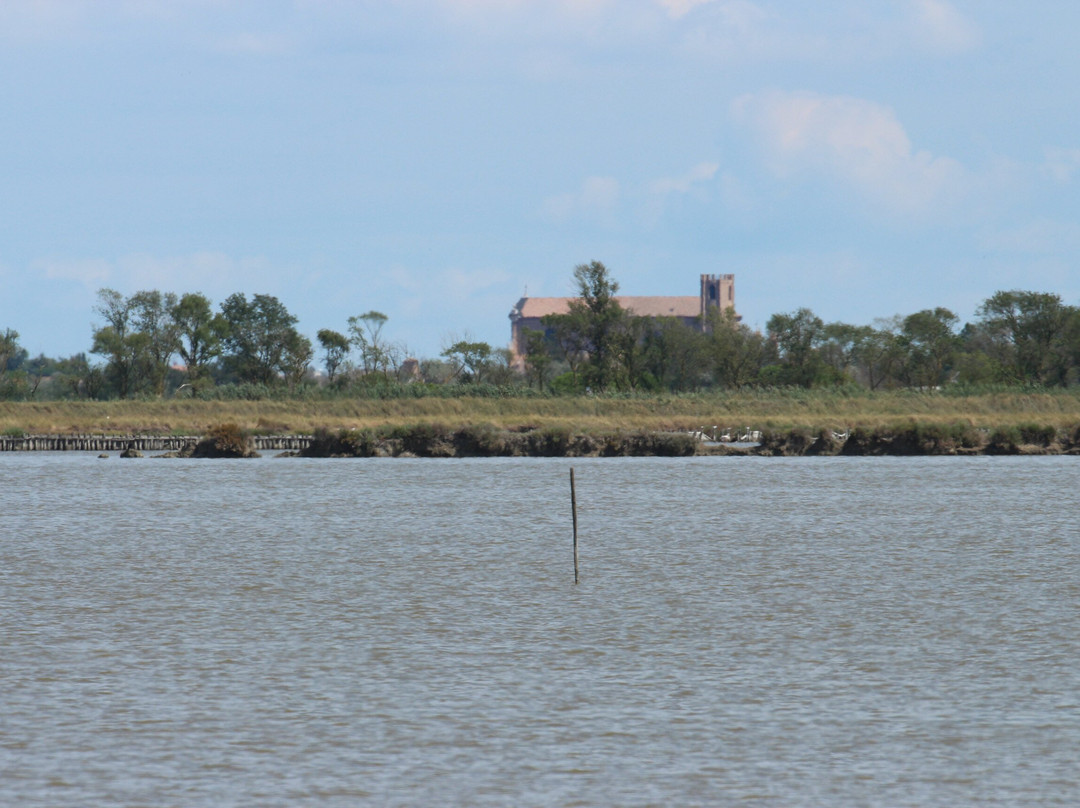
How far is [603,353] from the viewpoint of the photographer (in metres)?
89.2

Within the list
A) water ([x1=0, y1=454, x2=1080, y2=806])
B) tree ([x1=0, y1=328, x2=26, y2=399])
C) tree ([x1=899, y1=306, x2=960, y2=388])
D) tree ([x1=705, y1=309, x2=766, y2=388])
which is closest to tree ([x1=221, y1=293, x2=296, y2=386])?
tree ([x1=0, y1=328, x2=26, y2=399])

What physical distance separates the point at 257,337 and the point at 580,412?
35.1m

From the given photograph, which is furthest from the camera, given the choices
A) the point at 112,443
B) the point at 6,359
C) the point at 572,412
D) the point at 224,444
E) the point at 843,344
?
the point at 843,344

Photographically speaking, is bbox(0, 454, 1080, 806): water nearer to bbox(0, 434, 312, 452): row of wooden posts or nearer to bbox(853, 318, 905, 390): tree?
bbox(0, 434, 312, 452): row of wooden posts

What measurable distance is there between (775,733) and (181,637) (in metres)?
7.21

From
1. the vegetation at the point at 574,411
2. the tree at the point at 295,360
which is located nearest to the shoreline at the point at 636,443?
the vegetation at the point at 574,411

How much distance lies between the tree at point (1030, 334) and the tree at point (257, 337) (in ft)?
162

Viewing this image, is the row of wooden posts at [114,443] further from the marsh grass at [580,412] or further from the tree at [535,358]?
the tree at [535,358]

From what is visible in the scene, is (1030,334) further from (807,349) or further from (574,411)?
(574,411)

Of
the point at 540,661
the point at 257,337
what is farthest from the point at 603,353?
the point at 540,661

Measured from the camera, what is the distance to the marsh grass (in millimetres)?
68188

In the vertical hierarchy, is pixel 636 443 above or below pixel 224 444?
below

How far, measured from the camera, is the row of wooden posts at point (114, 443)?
6538 centimetres

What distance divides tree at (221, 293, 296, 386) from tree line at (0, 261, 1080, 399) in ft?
0.34
